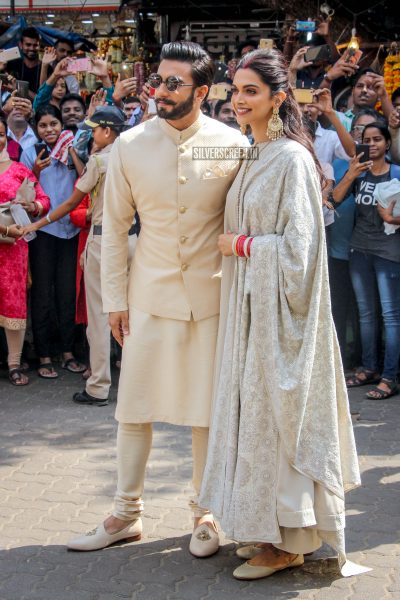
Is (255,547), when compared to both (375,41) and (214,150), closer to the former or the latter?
(214,150)

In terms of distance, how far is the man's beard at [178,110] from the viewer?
3756 mm

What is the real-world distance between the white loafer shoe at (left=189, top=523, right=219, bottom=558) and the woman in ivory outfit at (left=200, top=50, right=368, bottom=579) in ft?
0.86

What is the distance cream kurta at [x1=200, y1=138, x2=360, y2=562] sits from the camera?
11.6 feet

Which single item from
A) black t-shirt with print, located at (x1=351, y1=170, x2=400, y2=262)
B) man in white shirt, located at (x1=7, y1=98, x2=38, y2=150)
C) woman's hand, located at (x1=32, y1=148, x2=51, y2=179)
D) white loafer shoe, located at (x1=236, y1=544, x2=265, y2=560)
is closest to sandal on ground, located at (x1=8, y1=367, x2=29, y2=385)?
woman's hand, located at (x1=32, y1=148, x2=51, y2=179)

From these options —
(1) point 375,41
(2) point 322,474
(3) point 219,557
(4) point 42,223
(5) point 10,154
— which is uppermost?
(1) point 375,41

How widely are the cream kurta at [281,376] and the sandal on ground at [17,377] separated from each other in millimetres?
3838

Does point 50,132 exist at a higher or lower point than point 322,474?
higher

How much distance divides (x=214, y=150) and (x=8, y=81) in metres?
5.52

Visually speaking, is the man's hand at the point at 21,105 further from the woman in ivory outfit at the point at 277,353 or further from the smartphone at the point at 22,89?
the woman in ivory outfit at the point at 277,353

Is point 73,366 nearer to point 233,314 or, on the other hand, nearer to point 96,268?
point 96,268

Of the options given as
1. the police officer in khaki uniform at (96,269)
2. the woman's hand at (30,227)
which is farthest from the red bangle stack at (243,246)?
the woman's hand at (30,227)

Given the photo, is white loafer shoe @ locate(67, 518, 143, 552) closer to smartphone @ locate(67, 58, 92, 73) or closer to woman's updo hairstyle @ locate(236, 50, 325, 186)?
woman's updo hairstyle @ locate(236, 50, 325, 186)

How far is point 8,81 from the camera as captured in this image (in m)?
8.80

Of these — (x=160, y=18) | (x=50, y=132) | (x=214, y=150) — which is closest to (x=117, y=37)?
(x=160, y=18)
